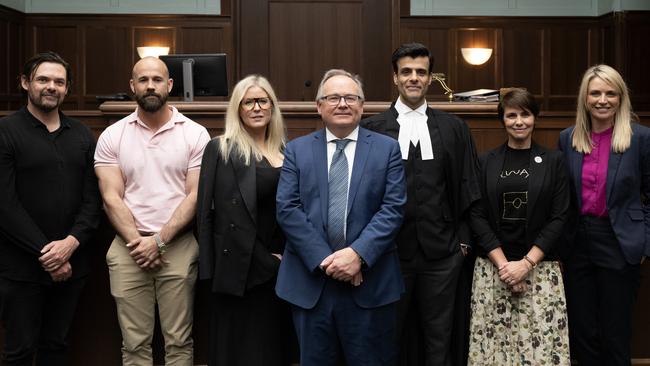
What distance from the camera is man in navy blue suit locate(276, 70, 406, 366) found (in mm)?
3025

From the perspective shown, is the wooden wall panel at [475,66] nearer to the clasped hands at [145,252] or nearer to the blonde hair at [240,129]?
the blonde hair at [240,129]

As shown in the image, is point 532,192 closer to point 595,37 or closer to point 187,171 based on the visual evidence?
point 187,171

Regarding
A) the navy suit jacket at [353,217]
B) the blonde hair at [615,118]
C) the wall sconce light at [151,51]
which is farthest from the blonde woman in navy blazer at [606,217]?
the wall sconce light at [151,51]

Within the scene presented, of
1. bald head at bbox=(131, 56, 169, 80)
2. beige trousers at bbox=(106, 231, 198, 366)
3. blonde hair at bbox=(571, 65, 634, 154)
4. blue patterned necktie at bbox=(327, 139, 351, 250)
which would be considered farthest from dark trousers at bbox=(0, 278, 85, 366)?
blonde hair at bbox=(571, 65, 634, 154)

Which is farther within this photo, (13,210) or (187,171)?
(187,171)

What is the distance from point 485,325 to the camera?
3.53 m

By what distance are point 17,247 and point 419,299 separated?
182 cm

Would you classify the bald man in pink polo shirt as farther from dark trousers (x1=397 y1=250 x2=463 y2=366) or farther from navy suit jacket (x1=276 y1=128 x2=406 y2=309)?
dark trousers (x1=397 y1=250 x2=463 y2=366)

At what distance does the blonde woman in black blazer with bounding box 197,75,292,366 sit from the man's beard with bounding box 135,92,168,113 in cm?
32

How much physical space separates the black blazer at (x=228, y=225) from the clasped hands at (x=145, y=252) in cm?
21

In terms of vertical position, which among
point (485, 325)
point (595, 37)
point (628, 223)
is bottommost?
point (485, 325)

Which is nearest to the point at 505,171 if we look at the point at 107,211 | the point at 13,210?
the point at 107,211

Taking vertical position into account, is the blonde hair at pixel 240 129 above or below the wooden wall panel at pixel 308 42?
below

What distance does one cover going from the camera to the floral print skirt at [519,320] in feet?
11.4
